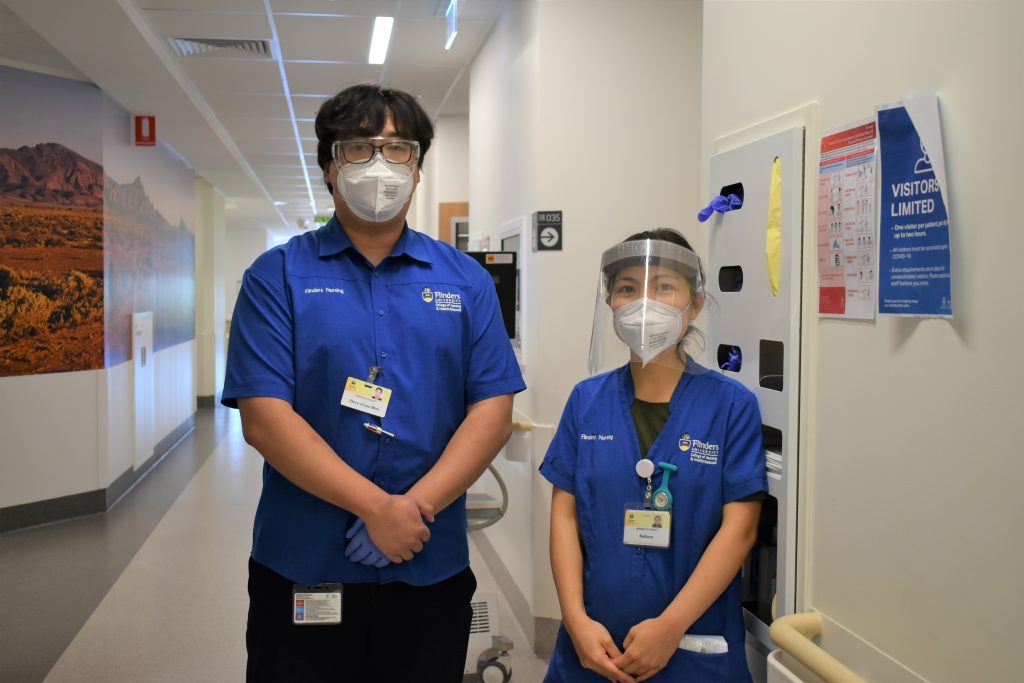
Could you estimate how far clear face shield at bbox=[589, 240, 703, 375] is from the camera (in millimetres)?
1713

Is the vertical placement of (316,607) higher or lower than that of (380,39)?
lower

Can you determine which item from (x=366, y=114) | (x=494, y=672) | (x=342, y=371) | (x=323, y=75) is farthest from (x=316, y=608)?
(x=323, y=75)

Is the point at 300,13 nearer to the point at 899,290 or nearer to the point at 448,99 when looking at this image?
the point at 448,99

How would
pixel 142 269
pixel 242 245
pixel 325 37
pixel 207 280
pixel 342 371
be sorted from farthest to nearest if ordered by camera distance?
pixel 242 245 < pixel 207 280 < pixel 142 269 < pixel 325 37 < pixel 342 371

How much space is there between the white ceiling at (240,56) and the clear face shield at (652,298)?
2055 mm

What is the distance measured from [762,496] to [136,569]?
398 centimetres

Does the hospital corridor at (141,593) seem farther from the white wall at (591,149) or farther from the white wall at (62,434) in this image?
the white wall at (591,149)

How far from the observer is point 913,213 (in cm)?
132

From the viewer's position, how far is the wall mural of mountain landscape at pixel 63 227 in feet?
17.0

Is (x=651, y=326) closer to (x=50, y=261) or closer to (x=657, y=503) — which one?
(x=657, y=503)

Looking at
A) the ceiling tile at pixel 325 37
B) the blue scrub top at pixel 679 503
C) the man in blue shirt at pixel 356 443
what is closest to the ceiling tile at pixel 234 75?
the ceiling tile at pixel 325 37

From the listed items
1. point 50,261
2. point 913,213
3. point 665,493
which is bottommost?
point 665,493

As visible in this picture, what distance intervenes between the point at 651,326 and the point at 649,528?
399 mm

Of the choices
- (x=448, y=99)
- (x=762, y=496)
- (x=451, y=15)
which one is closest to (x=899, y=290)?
(x=762, y=496)
